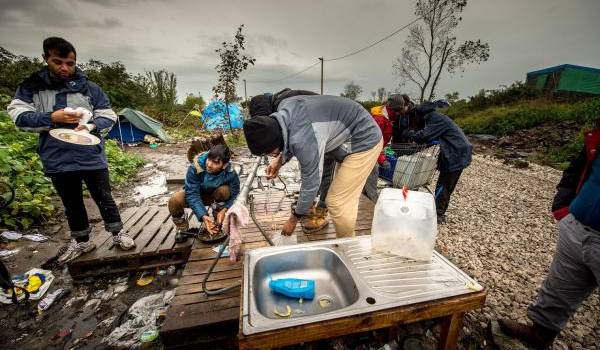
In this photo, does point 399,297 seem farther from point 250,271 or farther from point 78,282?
point 78,282

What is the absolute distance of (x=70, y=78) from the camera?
2.48 m

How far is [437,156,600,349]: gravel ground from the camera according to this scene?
7.80ft

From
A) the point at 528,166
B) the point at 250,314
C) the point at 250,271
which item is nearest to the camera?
the point at 250,314

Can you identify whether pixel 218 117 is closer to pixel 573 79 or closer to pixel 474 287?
pixel 474 287

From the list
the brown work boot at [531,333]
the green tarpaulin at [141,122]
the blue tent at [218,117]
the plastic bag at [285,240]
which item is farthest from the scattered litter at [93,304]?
the blue tent at [218,117]

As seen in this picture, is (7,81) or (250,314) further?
(7,81)

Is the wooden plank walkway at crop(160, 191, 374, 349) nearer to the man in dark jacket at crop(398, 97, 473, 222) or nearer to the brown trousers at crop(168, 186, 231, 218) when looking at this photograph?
the brown trousers at crop(168, 186, 231, 218)

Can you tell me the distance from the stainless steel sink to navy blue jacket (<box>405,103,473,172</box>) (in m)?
2.70

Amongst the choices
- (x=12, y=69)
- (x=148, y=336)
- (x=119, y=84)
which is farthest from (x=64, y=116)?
(x=119, y=84)

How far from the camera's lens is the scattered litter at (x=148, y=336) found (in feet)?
6.96

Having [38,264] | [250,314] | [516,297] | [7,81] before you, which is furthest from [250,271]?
[7,81]

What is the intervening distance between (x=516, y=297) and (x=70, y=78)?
512 cm

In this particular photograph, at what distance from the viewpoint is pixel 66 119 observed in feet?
7.50

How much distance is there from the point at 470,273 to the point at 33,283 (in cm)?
493
